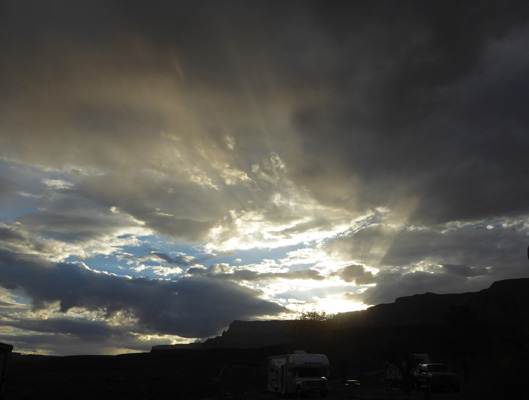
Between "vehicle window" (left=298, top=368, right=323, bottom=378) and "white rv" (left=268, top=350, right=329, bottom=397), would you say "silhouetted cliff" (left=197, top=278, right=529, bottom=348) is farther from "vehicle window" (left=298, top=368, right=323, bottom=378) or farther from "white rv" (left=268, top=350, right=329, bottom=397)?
"vehicle window" (left=298, top=368, right=323, bottom=378)

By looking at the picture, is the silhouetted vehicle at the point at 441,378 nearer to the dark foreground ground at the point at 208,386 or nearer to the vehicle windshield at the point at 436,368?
the vehicle windshield at the point at 436,368

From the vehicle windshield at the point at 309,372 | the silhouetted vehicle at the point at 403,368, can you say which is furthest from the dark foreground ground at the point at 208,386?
the vehicle windshield at the point at 309,372

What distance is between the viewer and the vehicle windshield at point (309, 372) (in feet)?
115

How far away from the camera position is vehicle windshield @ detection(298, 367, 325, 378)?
3497cm

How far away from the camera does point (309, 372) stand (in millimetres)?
35281

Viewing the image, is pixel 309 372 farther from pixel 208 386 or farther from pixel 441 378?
pixel 208 386

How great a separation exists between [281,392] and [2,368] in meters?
22.8

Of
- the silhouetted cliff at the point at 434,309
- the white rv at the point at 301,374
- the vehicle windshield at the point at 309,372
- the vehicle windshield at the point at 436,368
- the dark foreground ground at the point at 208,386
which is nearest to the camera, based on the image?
the dark foreground ground at the point at 208,386

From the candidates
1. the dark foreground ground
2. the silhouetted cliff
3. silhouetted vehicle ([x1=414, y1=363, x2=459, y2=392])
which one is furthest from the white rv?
the silhouetted cliff

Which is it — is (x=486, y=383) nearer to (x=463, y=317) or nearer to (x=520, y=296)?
(x=463, y=317)

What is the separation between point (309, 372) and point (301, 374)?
0.77 metres

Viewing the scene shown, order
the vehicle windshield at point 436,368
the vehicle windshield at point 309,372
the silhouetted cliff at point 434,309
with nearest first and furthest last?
the vehicle windshield at point 309,372 → the vehicle windshield at point 436,368 → the silhouetted cliff at point 434,309

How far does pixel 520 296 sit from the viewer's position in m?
132

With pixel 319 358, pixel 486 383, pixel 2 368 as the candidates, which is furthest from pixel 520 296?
pixel 2 368
